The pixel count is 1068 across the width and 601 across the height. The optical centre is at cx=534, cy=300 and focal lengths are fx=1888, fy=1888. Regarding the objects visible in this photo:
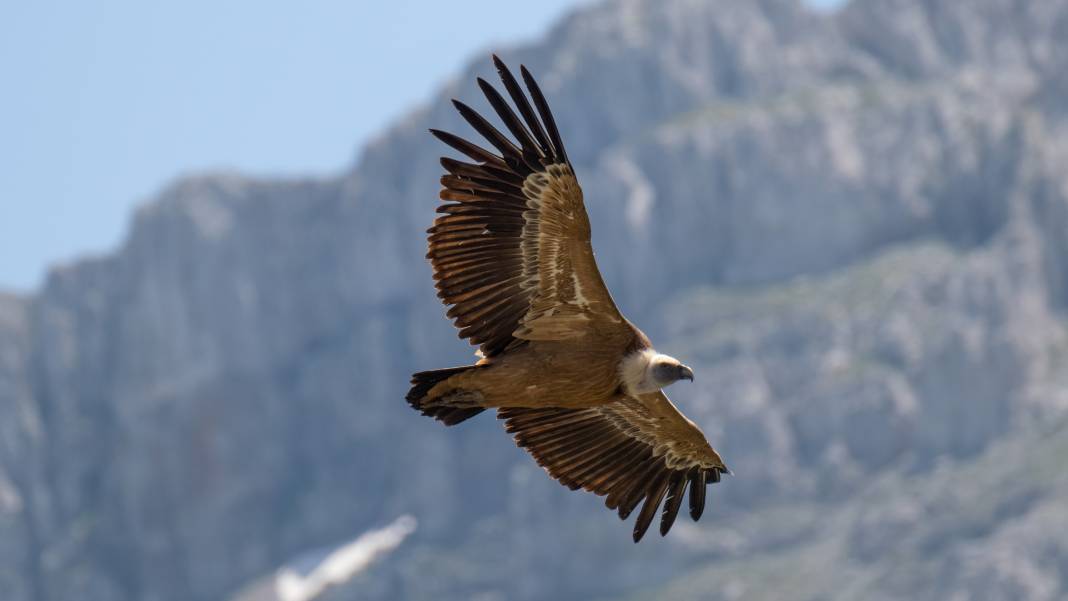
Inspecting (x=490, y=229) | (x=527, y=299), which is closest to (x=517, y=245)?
(x=490, y=229)

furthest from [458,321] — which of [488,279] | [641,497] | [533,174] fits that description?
[641,497]

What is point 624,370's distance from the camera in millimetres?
25109

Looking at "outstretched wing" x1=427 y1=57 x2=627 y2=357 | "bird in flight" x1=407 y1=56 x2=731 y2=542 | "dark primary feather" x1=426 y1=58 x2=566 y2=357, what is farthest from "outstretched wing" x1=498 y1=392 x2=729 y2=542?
"dark primary feather" x1=426 y1=58 x2=566 y2=357

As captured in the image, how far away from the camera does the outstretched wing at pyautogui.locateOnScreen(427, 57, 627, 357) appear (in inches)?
929

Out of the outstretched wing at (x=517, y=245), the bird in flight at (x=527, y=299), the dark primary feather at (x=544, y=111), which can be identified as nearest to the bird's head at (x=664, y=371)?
the bird in flight at (x=527, y=299)

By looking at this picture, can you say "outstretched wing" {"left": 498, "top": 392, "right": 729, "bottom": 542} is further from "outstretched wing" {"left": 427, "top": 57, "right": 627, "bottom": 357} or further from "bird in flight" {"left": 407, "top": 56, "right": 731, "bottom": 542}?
"outstretched wing" {"left": 427, "top": 57, "right": 627, "bottom": 357}

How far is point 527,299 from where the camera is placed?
2477 cm

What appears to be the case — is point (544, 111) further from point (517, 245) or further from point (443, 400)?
point (443, 400)

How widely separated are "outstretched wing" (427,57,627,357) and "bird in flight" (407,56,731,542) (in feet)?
0.04

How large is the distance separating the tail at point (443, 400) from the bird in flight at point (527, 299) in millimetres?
18

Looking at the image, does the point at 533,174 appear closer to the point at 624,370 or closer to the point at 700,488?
the point at 624,370

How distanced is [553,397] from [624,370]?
1010mm

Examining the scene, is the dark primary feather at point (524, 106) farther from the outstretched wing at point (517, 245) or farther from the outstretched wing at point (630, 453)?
the outstretched wing at point (630, 453)

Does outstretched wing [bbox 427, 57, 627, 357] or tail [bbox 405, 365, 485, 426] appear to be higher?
outstretched wing [bbox 427, 57, 627, 357]
